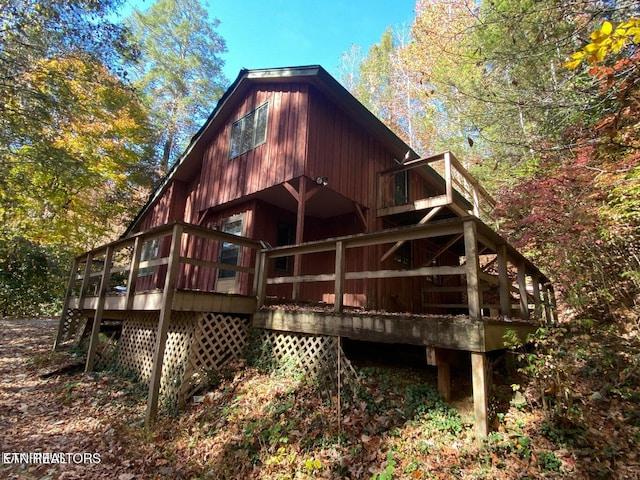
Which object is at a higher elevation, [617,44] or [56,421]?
[617,44]

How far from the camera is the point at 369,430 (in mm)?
3658

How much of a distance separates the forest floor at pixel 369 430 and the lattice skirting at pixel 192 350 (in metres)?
0.25

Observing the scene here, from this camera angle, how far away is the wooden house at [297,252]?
4305 millimetres

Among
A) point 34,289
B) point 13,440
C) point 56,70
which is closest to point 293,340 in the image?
point 13,440

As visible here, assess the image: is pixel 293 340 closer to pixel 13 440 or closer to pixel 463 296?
pixel 13 440

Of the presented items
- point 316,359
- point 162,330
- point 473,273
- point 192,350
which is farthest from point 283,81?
point 473,273

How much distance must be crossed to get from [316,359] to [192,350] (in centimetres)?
192

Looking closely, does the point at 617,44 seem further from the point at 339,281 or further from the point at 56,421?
the point at 56,421

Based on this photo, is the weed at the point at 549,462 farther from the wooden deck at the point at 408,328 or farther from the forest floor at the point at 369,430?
the wooden deck at the point at 408,328

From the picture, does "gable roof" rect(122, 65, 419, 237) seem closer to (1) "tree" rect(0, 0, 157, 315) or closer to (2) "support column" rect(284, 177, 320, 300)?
(2) "support column" rect(284, 177, 320, 300)

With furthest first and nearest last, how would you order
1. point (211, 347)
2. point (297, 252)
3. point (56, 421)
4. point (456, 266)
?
point (297, 252), point (211, 347), point (56, 421), point (456, 266)

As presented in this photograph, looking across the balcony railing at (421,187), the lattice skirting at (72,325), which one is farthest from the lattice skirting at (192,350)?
the balcony railing at (421,187)

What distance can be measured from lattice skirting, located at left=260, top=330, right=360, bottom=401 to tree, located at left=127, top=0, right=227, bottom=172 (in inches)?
760

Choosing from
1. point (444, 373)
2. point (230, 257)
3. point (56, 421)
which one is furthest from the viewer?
point (230, 257)
